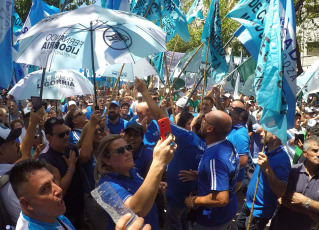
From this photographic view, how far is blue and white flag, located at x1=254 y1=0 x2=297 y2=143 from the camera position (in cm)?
366

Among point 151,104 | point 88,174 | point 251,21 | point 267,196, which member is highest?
point 251,21

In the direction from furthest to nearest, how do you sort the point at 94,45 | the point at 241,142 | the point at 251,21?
the point at 251,21 → the point at 241,142 → the point at 94,45

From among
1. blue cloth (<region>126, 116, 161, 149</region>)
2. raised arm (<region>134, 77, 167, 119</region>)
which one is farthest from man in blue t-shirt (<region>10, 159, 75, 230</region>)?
blue cloth (<region>126, 116, 161, 149</region>)

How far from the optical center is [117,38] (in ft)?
12.9

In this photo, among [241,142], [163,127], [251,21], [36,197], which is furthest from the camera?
[251,21]

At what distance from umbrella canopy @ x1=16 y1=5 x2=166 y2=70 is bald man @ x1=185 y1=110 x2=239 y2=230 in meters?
1.10

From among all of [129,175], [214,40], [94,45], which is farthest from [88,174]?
[214,40]

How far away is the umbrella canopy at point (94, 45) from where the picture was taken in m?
3.87

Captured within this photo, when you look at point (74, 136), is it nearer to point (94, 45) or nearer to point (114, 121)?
point (94, 45)

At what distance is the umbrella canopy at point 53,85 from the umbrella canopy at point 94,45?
1987 millimetres

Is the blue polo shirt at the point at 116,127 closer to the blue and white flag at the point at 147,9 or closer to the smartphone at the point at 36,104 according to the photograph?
the blue and white flag at the point at 147,9

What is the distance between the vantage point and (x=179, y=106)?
25.8 ft

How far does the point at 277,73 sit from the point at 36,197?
9.06ft

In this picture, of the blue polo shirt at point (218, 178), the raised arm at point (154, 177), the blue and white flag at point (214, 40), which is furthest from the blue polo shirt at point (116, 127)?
the raised arm at point (154, 177)
